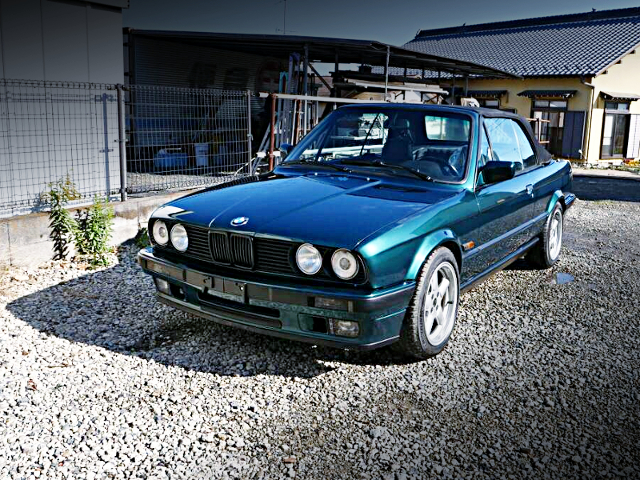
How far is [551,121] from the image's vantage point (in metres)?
23.7

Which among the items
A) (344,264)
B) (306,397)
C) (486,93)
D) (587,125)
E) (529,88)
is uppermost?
(529,88)

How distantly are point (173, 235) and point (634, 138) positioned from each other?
966 inches

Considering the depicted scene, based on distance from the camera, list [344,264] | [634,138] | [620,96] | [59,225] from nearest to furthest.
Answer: [344,264] → [59,225] → [620,96] → [634,138]

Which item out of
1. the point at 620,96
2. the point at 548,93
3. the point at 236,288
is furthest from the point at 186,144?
the point at 620,96

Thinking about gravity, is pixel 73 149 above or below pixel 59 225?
above

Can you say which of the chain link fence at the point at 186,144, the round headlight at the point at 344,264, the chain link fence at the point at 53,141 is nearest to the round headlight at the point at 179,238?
the round headlight at the point at 344,264

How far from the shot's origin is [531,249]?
6.33 metres

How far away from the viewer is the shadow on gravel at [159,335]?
4.01 meters

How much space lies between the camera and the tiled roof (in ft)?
77.5

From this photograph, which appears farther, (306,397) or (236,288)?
(236,288)

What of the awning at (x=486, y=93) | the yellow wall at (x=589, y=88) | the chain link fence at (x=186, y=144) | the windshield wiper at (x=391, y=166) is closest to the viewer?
the windshield wiper at (x=391, y=166)

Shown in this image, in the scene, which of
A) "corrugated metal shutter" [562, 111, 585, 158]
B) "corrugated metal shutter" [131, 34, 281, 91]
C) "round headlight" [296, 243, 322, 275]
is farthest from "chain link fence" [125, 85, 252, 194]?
"corrugated metal shutter" [562, 111, 585, 158]

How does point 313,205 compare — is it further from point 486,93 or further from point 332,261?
point 486,93

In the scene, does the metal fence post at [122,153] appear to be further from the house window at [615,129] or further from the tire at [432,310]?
the house window at [615,129]
